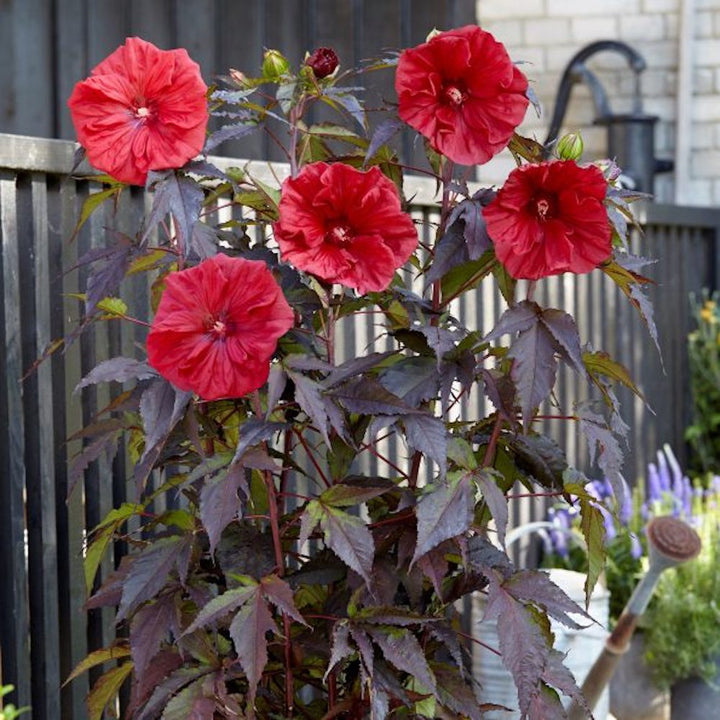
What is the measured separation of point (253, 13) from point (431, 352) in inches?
107

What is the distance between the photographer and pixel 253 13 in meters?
4.48

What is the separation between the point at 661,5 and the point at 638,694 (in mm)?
3523

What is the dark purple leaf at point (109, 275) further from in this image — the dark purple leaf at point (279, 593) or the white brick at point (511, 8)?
the white brick at point (511, 8)

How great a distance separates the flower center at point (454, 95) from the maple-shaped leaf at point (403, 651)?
0.68 meters

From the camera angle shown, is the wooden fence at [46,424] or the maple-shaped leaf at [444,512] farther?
the wooden fence at [46,424]

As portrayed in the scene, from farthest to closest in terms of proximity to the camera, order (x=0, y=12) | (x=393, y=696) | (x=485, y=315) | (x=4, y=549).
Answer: (x=0, y=12) → (x=485, y=315) → (x=4, y=549) → (x=393, y=696)

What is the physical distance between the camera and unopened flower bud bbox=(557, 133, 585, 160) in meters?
1.96

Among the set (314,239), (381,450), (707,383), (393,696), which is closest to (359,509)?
(381,450)

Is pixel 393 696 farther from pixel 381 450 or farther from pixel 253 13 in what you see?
pixel 253 13

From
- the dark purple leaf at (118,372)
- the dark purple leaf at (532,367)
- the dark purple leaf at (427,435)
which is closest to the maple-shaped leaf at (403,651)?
the dark purple leaf at (427,435)

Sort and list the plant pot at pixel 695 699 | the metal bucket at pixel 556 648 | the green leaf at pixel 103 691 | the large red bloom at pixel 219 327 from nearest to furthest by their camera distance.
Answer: the large red bloom at pixel 219 327 < the green leaf at pixel 103 691 < the metal bucket at pixel 556 648 < the plant pot at pixel 695 699

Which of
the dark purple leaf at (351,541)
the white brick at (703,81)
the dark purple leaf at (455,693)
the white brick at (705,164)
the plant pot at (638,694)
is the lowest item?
the plant pot at (638,694)

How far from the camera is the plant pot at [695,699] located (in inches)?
153

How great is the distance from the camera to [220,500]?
1850 millimetres
